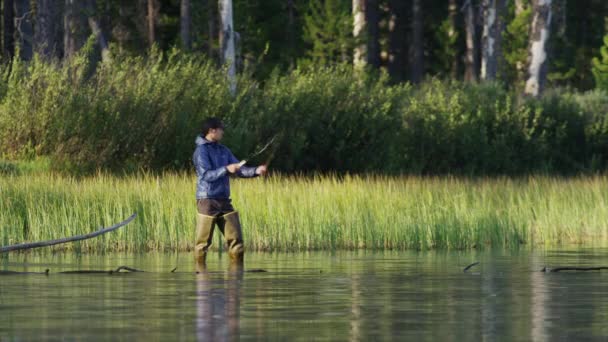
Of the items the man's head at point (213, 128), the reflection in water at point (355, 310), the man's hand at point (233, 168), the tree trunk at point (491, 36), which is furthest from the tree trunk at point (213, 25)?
the reflection in water at point (355, 310)

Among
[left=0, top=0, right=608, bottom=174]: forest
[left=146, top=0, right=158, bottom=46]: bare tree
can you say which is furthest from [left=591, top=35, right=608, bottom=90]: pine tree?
[left=146, top=0, right=158, bottom=46]: bare tree

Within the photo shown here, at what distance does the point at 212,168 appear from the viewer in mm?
17578

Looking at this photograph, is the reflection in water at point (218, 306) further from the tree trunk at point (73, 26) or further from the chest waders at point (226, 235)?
the tree trunk at point (73, 26)

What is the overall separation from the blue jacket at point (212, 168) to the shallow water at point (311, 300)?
2.68 feet

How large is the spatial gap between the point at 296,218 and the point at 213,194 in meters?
3.46

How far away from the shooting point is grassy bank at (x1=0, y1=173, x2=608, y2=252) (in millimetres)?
20469

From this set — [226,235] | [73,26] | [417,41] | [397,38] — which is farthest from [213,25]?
[226,235]

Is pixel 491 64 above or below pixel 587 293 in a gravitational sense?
above

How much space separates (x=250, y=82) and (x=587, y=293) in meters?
21.6

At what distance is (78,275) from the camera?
1571cm

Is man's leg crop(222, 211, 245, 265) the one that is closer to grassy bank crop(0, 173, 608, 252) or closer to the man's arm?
the man's arm

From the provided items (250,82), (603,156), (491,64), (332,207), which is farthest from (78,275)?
(491,64)

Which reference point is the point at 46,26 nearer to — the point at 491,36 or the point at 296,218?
the point at 296,218

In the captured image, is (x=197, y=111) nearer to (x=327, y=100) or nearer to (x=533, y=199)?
(x=327, y=100)
